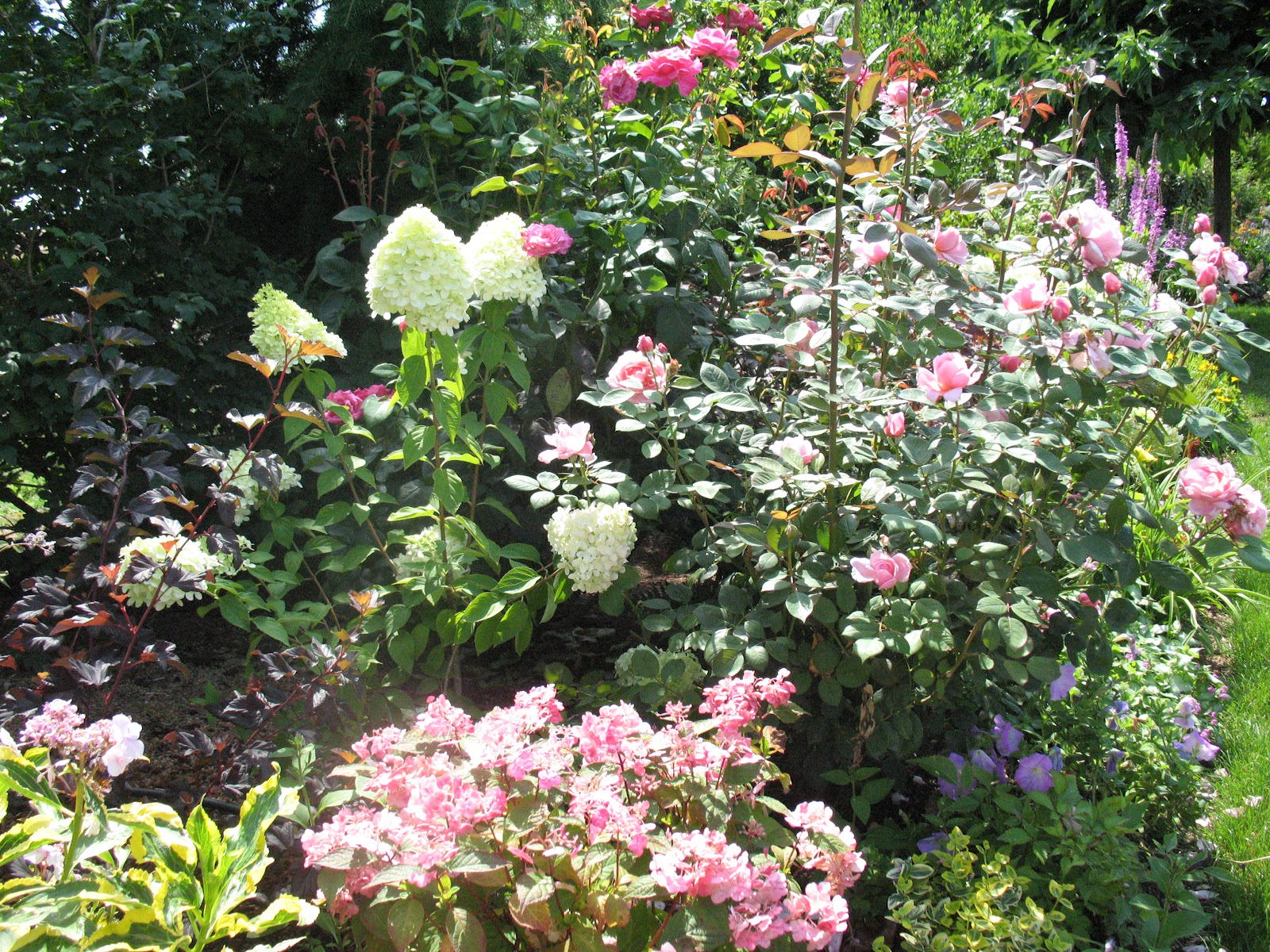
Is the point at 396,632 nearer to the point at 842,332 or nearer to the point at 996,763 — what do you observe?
the point at 842,332

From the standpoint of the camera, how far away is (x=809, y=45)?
3422 mm

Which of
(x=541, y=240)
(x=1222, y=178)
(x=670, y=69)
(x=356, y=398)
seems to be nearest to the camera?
(x=541, y=240)

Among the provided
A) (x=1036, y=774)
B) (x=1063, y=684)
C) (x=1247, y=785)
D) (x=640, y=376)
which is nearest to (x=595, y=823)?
(x=640, y=376)

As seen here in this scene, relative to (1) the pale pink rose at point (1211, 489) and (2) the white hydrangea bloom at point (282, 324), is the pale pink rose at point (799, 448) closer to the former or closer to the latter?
(1) the pale pink rose at point (1211, 489)

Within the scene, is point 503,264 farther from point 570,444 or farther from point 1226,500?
point 1226,500

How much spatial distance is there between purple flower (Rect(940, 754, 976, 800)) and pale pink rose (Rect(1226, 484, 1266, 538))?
0.72m

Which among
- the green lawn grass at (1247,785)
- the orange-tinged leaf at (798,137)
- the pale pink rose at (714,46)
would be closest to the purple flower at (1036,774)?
the green lawn grass at (1247,785)

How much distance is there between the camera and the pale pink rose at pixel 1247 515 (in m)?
1.59

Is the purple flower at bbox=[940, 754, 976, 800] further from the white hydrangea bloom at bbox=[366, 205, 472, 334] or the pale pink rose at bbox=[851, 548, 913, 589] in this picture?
the white hydrangea bloom at bbox=[366, 205, 472, 334]

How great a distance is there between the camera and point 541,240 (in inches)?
77.5

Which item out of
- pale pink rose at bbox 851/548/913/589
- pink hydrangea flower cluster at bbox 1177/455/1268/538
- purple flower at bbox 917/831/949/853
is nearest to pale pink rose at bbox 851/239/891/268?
pale pink rose at bbox 851/548/913/589

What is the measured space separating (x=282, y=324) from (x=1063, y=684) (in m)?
2.08

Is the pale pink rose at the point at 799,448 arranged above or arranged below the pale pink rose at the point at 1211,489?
above

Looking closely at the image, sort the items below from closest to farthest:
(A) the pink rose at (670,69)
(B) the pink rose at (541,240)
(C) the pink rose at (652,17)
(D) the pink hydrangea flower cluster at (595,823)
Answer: (D) the pink hydrangea flower cluster at (595,823) → (B) the pink rose at (541,240) → (A) the pink rose at (670,69) → (C) the pink rose at (652,17)
